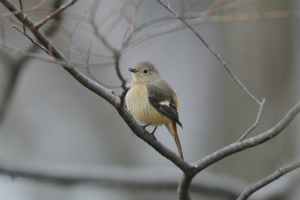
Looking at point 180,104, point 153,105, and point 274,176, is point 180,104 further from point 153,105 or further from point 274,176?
point 274,176

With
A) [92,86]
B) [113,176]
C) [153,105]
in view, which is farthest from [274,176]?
[113,176]

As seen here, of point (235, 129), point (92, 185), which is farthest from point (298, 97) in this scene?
point (92, 185)

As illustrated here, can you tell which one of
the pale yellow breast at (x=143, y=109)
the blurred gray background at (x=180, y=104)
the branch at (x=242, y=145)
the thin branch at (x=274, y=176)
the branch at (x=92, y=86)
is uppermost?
the blurred gray background at (x=180, y=104)

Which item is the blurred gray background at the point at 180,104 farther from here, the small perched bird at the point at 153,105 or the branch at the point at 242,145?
the branch at the point at 242,145

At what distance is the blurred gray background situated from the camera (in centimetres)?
552

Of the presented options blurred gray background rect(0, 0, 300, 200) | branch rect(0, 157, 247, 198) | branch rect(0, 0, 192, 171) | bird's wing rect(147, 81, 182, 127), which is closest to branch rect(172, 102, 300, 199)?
branch rect(0, 0, 192, 171)

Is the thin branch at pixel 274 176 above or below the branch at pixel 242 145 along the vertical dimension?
below

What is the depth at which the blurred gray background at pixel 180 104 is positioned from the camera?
5.52 meters

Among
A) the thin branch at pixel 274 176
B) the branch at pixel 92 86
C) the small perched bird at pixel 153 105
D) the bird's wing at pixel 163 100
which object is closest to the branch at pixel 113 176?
the small perched bird at pixel 153 105

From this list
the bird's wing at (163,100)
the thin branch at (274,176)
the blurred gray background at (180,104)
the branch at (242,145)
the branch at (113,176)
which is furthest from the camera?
the blurred gray background at (180,104)

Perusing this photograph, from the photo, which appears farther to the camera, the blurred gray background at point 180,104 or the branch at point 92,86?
the blurred gray background at point 180,104

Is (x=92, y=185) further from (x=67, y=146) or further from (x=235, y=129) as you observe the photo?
(x=67, y=146)

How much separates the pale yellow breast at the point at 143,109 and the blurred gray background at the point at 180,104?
852 millimetres

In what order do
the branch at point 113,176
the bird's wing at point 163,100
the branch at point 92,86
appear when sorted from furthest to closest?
1. the branch at point 113,176
2. the bird's wing at point 163,100
3. the branch at point 92,86
